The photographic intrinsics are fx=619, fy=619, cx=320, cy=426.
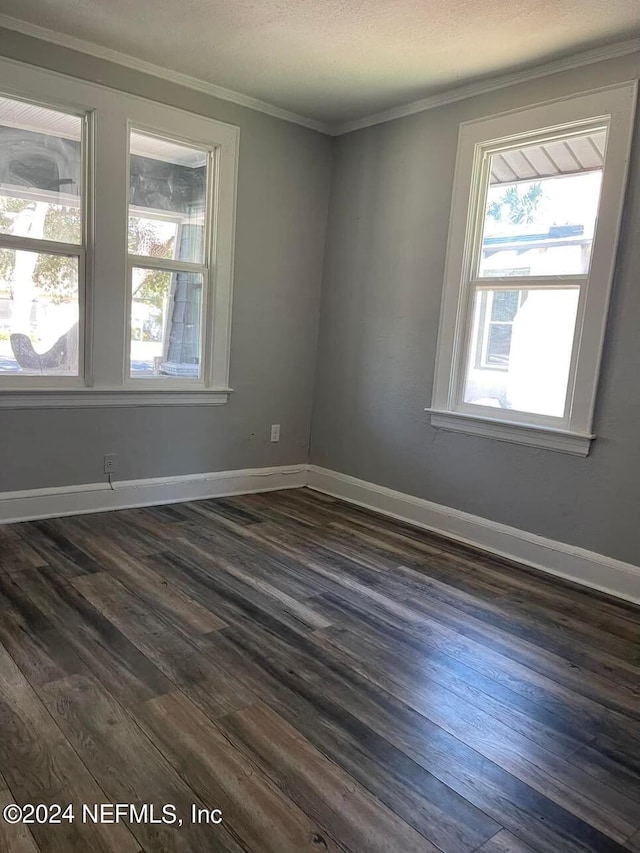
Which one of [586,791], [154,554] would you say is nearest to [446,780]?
[586,791]

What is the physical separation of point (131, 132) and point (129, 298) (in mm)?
971

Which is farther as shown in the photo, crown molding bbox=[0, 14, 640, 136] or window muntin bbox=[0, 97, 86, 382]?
window muntin bbox=[0, 97, 86, 382]

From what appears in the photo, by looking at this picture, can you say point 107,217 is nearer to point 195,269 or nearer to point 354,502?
point 195,269

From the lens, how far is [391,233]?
4.12m

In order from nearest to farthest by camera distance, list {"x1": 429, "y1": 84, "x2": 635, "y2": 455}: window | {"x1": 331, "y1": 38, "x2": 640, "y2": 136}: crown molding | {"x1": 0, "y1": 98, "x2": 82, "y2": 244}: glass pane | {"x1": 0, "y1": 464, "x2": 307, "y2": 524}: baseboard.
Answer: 1. {"x1": 331, "y1": 38, "x2": 640, "y2": 136}: crown molding
2. {"x1": 429, "y1": 84, "x2": 635, "y2": 455}: window
3. {"x1": 0, "y1": 98, "x2": 82, "y2": 244}: glass pane
4. {"x1": 0, "y1": 464, "x2": 307, "y2": 524}: baseboard

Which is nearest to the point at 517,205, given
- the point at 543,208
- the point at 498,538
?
the point at 543,208

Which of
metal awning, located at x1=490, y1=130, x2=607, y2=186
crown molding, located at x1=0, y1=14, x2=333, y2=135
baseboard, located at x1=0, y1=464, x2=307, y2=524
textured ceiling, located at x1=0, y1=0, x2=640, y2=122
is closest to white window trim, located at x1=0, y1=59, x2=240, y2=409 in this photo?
crown molding, located at x1=0, y1=14, x2=333, y2=135

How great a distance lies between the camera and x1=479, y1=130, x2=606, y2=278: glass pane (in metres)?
3.17

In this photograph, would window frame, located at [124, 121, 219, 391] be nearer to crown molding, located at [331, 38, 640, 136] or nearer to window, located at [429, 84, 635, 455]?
crown molding, located at [331, 38, 640, 136]

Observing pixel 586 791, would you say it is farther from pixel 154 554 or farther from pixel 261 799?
pixel 154 554

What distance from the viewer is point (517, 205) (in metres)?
3.46

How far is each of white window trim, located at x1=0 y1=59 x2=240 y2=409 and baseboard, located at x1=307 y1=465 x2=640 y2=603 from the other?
4.59ft

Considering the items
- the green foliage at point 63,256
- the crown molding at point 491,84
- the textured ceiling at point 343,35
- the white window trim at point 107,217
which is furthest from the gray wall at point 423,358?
the green foliage at point 63,256

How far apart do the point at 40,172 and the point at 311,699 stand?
3074mm
